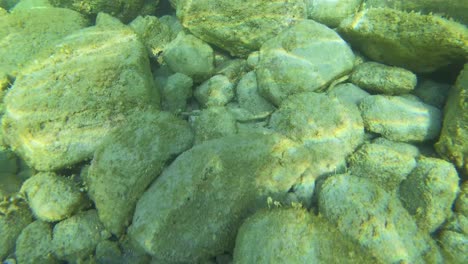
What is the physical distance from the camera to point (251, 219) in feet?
6.62

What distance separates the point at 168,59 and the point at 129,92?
2.87ft

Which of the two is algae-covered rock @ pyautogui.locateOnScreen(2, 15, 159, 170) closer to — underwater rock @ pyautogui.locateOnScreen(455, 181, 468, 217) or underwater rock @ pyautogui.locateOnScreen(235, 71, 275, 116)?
underwater rock @ pyautogui.locateOnScreen(235, 71, 275, 116)

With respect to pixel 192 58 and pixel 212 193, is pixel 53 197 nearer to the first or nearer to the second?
pixel 212 193

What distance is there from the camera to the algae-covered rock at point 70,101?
286cm

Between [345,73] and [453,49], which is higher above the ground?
[453,49]

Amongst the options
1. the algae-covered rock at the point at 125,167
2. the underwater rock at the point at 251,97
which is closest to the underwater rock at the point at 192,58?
the underwater rock at the point at 251,97

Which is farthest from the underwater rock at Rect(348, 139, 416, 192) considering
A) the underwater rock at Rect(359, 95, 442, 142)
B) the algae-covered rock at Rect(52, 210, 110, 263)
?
the algae-covered rock at Rect(52, 210, 110, 263)

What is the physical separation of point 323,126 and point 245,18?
1.68 meters

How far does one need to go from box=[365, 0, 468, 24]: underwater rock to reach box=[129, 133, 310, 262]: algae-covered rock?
92.4 inches

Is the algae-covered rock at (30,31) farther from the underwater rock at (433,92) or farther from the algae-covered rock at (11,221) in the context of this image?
the underwater rock at (433,92)

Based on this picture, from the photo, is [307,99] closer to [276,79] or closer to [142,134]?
[276,79]

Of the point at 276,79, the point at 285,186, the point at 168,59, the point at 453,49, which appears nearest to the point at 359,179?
the point at 285,186

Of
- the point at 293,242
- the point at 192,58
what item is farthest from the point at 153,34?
the point at 293,242

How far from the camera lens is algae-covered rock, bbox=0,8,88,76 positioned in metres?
4.09
